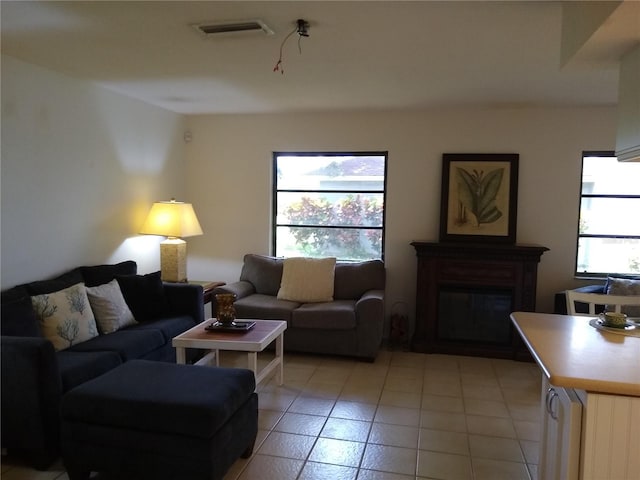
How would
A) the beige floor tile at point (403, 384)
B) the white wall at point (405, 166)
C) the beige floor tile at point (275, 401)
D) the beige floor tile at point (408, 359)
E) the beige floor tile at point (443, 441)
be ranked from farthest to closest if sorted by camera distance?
the white wall at point (405, 166)
the beige floor tile at point (408, 359)
the beige floor tile at point (403, 384)
the beige floor tile at point (275, 401)
the beige floor tile at point (443, 441)

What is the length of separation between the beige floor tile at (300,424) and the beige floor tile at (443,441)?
0.64m

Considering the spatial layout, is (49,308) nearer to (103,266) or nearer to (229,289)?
(103,266)

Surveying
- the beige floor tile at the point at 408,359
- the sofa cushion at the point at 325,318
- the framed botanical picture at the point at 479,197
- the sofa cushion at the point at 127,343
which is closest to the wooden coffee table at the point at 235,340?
the sofa cushion at the point at 127,343

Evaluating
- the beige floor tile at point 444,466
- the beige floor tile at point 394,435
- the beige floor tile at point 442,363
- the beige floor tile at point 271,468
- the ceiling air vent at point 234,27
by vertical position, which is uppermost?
the ceiling air vent at point 234,27

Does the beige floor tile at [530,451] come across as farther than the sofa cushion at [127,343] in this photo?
No

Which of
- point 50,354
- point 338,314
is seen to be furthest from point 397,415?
point 50,354

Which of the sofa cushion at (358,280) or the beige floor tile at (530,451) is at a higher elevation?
the sofa cushion at (358,280)

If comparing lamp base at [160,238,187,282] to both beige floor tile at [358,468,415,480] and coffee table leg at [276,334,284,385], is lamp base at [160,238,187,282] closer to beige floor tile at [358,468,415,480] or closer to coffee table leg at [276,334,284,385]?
coffee table leg at [276,334,284,385]

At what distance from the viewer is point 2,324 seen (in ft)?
8.94

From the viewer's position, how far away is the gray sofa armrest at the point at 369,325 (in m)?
4.25

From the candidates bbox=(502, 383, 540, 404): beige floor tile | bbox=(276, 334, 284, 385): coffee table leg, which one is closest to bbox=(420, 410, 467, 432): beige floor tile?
bbox=(502, 383, 540, 404): beige floor tile

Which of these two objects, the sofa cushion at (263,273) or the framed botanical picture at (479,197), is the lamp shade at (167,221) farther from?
the framed botanical picture at (479,197)

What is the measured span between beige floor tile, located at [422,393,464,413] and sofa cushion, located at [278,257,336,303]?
1474 mm

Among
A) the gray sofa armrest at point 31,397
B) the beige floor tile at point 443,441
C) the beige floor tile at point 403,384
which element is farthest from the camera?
the beige floor tile at point 403,384
